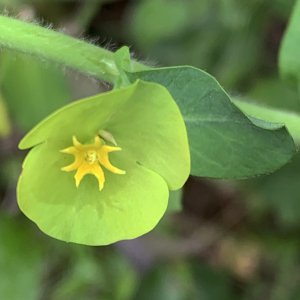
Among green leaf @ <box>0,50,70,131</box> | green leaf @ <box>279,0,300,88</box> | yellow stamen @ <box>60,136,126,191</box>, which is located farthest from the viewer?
green leaf @ <box>0,50,70,131</box>

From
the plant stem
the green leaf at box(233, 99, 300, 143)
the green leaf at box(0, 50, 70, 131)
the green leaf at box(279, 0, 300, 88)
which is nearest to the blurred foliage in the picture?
the green leaf at box(0, 50, 70, 131)

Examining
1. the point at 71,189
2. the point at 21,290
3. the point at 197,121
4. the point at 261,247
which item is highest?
the point at 197,121

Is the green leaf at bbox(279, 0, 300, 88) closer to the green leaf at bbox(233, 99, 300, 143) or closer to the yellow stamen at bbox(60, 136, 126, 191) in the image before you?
the green leaf at bbox(233, 99, 300, 143)

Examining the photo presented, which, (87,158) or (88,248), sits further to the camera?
(88,248)

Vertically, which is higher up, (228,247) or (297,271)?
(297,271)

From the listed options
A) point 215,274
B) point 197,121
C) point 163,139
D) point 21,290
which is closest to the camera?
point 163,139

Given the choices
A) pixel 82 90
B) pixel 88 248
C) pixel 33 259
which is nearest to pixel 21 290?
pixel 33 259

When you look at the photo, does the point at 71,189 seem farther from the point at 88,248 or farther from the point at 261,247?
the point at 261,247

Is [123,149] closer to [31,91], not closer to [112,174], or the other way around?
[112,174]
